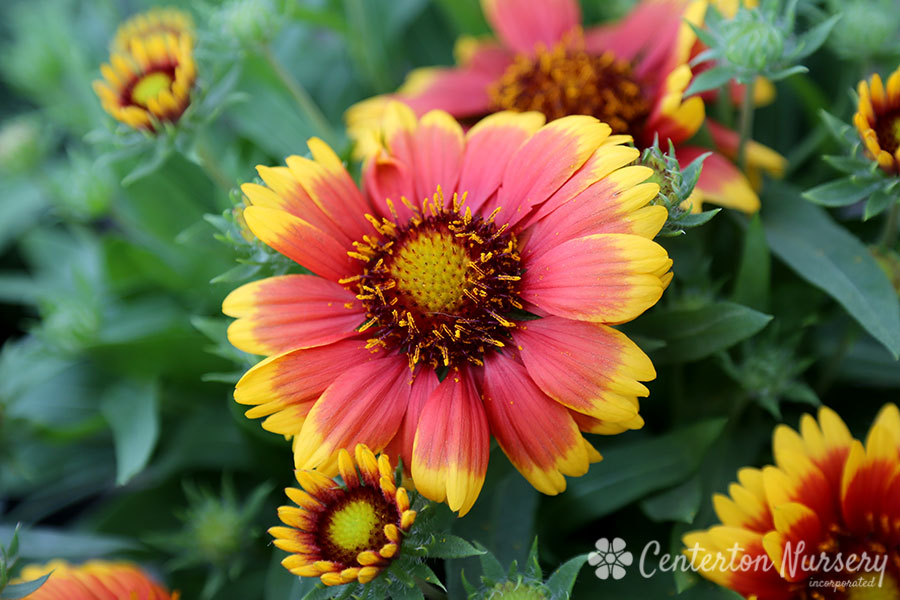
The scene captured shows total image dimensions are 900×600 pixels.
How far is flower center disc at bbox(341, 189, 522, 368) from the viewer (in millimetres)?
735

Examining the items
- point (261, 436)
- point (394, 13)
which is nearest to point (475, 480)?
point (261, 436)

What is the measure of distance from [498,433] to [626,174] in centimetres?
27

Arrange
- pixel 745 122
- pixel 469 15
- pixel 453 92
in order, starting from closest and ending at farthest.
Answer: pixel 745 122
pixel 453 92
pixel 469 15

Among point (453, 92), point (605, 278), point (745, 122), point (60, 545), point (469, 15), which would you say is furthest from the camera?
point (469, 15)

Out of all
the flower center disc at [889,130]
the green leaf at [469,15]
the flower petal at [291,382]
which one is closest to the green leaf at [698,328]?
the flower center disc at [889,130]

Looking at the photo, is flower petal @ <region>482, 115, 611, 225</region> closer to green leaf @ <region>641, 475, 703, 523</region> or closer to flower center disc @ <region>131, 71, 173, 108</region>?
green leaf @ <region>641, 475, 703, 523</region>

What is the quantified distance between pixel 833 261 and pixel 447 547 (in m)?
0.52

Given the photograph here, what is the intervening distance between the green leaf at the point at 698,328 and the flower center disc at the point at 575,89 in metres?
0.25

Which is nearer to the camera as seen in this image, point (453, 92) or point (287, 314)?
point (287, 314)

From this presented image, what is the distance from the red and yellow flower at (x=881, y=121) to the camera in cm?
72

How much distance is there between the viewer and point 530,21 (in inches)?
44.2

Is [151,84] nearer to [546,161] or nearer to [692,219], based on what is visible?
[546,161]

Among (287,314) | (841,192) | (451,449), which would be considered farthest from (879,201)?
(287,314)

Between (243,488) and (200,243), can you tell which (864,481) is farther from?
(243,488)
